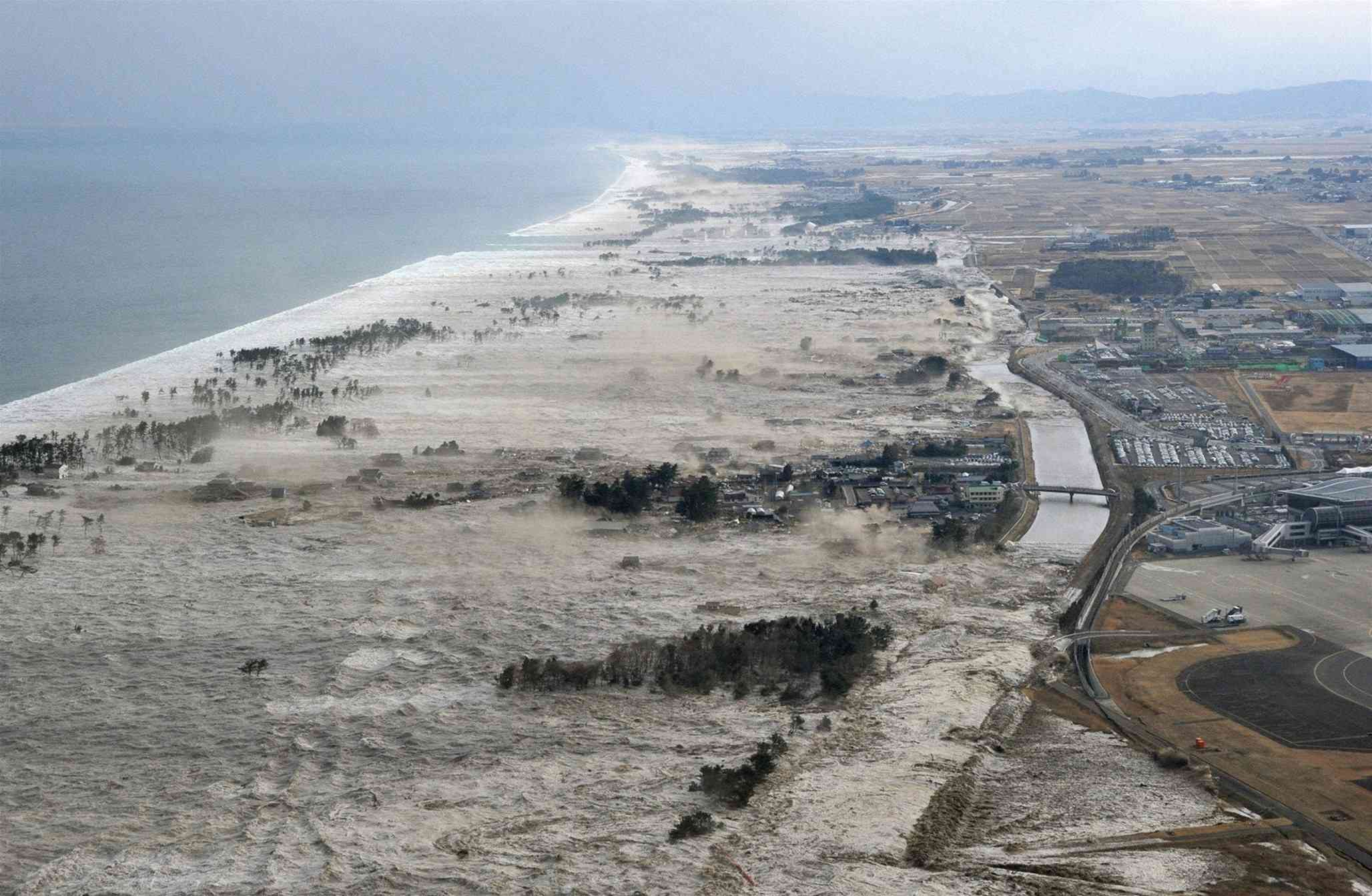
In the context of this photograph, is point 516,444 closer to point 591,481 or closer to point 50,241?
point 591,481

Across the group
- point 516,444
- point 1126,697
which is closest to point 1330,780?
point 1126,697

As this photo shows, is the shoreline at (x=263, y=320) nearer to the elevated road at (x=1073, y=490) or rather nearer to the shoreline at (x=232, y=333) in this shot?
the shoreline at (x=232, y=333)

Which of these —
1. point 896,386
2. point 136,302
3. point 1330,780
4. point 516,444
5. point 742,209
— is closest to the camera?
point 1330,780

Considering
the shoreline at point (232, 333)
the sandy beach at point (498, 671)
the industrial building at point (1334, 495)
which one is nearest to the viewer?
the sandy beach at point (498, 671)

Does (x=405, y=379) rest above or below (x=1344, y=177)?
below

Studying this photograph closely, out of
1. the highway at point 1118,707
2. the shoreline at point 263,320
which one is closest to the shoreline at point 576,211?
the shoreline at point 263,320

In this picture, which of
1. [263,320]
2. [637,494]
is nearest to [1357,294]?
[637,494]
